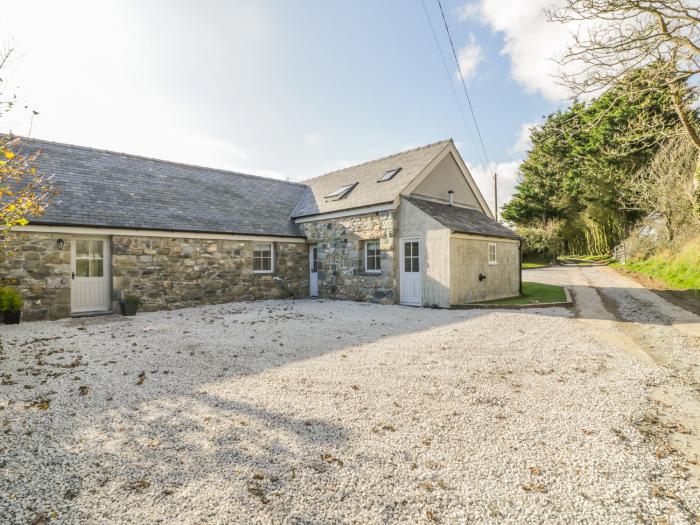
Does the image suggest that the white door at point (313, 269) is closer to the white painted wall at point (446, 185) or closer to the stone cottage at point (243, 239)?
the stone cottage at point (243, 239)

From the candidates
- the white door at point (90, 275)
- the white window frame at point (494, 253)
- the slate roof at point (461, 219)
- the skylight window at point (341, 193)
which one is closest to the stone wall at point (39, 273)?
the white door at point (90, 275)

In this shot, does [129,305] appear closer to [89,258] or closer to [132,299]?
[132,299]

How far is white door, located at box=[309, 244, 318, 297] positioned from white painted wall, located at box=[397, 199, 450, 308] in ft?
15.9

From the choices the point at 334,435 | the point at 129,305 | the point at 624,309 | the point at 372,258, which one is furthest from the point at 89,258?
the point at 624,309

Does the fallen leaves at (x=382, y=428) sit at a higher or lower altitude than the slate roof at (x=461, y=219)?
lower

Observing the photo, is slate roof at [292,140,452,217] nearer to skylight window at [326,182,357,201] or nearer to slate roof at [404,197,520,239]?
skylight window at [326,182,357,201]

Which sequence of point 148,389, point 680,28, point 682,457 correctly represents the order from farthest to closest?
point 680,28 < point 148,389 < point 682,457

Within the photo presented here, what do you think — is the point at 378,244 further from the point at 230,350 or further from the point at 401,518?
the point at 401,518

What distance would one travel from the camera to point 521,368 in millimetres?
5652

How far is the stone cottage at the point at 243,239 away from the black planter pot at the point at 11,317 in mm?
521

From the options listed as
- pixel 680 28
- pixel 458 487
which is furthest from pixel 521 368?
pixel 680 28

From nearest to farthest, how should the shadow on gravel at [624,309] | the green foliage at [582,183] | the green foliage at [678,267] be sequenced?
1. the shadow on gravel at [624,309]
2. the green foliage at [678,267]
3. the green foliage at [582,183]

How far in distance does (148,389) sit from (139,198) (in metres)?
10.2

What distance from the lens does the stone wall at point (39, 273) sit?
9828 millimetres
